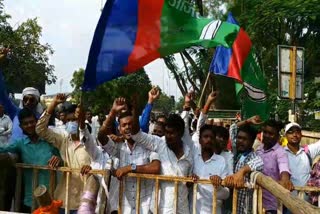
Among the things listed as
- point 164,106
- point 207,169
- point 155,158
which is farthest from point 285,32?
point 164,106

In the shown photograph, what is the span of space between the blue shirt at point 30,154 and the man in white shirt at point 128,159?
62 centimetres

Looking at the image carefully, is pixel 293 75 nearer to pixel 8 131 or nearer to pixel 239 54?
pixel 239 54

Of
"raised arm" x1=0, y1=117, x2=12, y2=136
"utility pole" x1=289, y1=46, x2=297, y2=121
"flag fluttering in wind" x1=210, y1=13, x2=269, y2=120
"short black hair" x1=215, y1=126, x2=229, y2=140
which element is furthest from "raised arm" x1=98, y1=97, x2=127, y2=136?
"utility pole" x1=289, y1=46, x2=297, y2=121

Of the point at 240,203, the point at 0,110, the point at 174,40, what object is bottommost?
the point at 240,203

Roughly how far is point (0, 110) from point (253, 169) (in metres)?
3.41

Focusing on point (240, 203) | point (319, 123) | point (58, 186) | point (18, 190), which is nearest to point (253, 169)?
point (240, 203)

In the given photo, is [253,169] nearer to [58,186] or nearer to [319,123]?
[58,186]

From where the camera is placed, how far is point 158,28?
19.9ft

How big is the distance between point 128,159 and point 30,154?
37.7 inches

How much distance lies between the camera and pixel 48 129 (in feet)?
17.3

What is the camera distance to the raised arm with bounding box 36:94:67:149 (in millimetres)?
5133

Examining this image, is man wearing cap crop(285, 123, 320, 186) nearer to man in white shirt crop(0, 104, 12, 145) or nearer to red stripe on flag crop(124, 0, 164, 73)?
red stripe on flag crop(124, 0, 164, 73)

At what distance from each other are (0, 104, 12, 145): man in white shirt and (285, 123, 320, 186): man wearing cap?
329 centimetres

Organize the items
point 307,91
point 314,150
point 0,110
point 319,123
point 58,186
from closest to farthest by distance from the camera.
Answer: point 58,186, point 314,150, point 0,110, point 307,91, point 319,123
